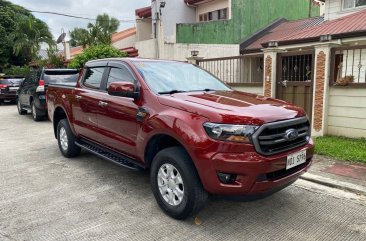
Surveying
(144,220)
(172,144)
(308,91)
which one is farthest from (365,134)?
(144,220)

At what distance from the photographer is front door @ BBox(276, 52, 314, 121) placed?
7.33 metres

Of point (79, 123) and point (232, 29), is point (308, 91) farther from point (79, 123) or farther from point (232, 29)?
point (232, 29)

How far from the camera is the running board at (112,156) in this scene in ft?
13.6

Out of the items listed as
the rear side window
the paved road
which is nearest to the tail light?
the rear side window

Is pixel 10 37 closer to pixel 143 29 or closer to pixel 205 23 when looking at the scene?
pixel 143 29

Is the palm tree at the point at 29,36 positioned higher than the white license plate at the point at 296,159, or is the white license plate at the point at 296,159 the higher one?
the palm tree at the point at 29,36

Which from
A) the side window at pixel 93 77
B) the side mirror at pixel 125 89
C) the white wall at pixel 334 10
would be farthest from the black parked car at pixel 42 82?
the white wall at pixel 334 10

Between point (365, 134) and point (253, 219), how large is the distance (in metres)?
4.24

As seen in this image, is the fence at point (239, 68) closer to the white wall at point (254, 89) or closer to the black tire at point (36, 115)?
the white wall at point (254, 89)

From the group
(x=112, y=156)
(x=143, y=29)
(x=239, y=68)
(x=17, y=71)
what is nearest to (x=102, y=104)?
(x=112, y=156)

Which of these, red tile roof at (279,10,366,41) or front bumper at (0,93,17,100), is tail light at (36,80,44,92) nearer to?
front bumper at (0,93,17,100)

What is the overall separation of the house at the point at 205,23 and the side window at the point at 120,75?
32.1ft

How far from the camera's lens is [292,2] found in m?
20.1

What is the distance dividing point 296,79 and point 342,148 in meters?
2.29
